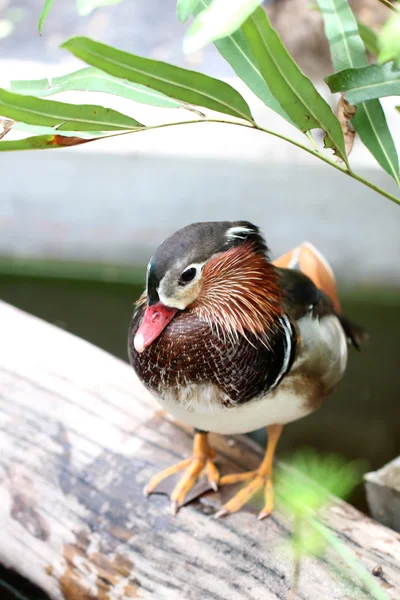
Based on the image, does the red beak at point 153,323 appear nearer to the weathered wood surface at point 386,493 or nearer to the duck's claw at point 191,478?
the duck's claw at point 191,478

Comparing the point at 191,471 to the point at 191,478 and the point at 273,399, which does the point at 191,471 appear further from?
the point at 273,399

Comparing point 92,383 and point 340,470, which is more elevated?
point 92,383

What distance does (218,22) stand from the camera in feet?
1.55

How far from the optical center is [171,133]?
6.92 ft

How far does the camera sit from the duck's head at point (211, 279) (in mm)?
844

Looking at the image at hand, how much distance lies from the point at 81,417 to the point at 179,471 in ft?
0.72

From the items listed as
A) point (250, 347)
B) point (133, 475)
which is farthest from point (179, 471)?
point (250, 347)

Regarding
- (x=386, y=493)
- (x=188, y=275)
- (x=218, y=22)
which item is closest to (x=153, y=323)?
(x=188, y=275)

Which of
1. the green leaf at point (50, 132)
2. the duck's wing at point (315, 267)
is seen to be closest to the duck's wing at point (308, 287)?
the duck's wing at point (315, 267)

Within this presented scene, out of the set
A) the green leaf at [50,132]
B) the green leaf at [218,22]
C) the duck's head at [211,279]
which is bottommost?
the duck's head at [211,279]

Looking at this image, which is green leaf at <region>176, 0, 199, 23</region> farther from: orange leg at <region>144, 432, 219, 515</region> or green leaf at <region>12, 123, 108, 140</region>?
orange leg at <region>144, 432, 219, 515</region>

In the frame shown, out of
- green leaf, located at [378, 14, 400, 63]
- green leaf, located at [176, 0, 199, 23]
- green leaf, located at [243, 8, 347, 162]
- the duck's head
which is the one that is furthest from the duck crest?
green leaf, located at [378, 14, 400, 63]

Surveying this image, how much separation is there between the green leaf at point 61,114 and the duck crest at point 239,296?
28cm

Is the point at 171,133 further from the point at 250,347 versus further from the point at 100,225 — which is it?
the point at 250,347
